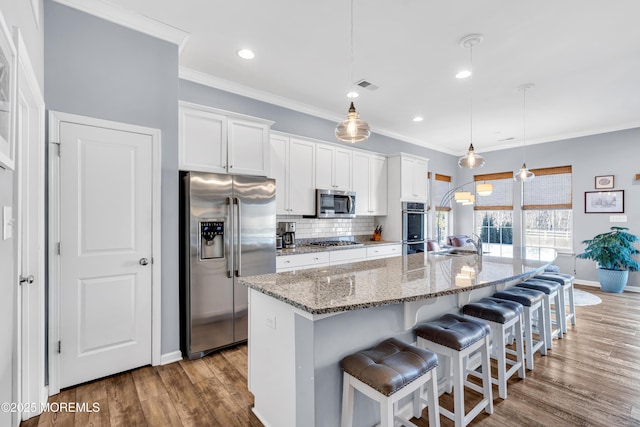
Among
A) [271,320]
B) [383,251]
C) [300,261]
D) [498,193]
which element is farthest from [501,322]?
[498,193]

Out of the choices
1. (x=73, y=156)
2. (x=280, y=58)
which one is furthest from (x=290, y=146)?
(x=73, y=156)

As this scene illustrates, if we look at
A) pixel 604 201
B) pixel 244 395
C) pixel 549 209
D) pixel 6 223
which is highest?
pixel 604 201

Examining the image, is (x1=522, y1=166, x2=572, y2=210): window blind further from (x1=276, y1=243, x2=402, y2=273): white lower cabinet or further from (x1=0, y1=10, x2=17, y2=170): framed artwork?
(x1=0, y1=10, x2=17, y2=170): framed artwork

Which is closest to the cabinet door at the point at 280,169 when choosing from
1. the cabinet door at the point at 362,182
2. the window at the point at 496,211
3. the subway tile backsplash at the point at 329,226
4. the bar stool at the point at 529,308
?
the subway tile backsplash at the point at 329,226

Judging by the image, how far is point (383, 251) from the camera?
4.93 m

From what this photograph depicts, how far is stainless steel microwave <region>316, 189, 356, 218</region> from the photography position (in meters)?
4.41

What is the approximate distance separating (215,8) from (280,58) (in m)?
0.86

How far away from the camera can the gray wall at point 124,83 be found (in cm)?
230

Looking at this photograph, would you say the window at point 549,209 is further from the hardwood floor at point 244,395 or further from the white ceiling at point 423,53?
the hardwood floor at point 244,395

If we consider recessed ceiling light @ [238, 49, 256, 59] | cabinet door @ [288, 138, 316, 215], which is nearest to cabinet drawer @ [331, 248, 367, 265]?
cabinet door @ [288, 138, 316, 215]

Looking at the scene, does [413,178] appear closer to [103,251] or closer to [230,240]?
[230,240]

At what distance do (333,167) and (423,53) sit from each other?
202 centimetres

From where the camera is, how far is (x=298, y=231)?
4.59 meters

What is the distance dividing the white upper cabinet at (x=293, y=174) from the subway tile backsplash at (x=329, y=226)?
11.9 inches
